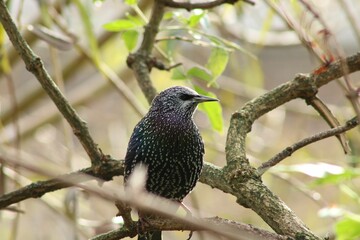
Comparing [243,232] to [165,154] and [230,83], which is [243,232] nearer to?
[165,154]

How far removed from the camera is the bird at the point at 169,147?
10.1 feet

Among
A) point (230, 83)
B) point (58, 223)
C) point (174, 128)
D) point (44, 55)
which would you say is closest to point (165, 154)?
point (174, 128)

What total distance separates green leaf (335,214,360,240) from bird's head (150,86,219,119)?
193 cm

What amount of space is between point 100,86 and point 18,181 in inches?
46.6

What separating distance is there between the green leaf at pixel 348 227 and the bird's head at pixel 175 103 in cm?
193

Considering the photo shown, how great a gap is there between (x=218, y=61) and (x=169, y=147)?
19.3 inches

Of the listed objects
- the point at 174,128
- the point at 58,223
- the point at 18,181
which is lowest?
the point at 174,128

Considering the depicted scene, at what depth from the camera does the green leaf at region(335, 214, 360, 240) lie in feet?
4.29

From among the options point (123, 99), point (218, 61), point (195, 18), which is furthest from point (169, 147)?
point (123, 99)

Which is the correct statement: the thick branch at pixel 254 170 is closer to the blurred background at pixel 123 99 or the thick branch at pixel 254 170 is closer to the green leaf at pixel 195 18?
the blurred background at pixel 123 99

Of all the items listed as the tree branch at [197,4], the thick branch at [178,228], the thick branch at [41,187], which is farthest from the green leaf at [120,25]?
the thick branch at [178,228]

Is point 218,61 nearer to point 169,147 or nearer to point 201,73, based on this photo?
point 201,73

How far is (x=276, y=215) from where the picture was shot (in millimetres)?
2160

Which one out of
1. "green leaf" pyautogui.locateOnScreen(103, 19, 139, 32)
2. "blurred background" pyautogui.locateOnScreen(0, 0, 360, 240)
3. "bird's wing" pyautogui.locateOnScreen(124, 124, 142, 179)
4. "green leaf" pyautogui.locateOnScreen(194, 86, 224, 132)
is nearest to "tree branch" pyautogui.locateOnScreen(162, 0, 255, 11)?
"blurred background" pyautogui.locateOnScreen(0, 0, 360, 240)
